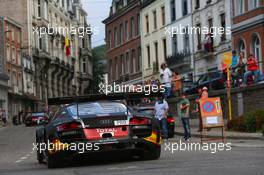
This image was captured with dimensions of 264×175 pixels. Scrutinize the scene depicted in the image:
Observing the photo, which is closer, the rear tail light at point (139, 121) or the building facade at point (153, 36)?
the rear tail light at point (139, 121)

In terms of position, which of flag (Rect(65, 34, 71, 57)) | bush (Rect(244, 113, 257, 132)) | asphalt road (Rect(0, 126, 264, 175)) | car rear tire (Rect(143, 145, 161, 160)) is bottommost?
asphalt road (Rect(0, 126, 264, 175))

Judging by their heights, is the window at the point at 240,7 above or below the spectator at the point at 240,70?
above

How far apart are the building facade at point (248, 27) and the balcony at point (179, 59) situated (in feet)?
33.0

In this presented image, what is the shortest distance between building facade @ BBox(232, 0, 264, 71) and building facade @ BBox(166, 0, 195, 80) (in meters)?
9.87

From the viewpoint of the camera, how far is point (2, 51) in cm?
7588

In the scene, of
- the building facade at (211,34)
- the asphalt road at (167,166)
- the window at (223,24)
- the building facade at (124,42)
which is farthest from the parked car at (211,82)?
the building facade at (124,42)

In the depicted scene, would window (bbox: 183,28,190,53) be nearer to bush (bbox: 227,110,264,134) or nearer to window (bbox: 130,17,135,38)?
window (bbox: 130,17,135,38)

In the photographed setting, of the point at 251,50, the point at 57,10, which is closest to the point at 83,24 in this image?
the point at 57,10

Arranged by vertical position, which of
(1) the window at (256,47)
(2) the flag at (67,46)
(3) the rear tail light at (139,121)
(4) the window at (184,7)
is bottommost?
(3) the rear tail light at (139,121)

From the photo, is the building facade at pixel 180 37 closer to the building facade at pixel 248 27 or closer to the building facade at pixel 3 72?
the building facade at pixel 248 27

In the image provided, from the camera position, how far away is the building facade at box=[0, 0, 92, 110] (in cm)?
8681

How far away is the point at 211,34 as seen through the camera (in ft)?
167

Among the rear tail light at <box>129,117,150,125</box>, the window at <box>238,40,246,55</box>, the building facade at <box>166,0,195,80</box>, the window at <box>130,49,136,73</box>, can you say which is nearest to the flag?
the window at <box>130,49,136,73</box>

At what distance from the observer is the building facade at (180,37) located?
2185 inches
